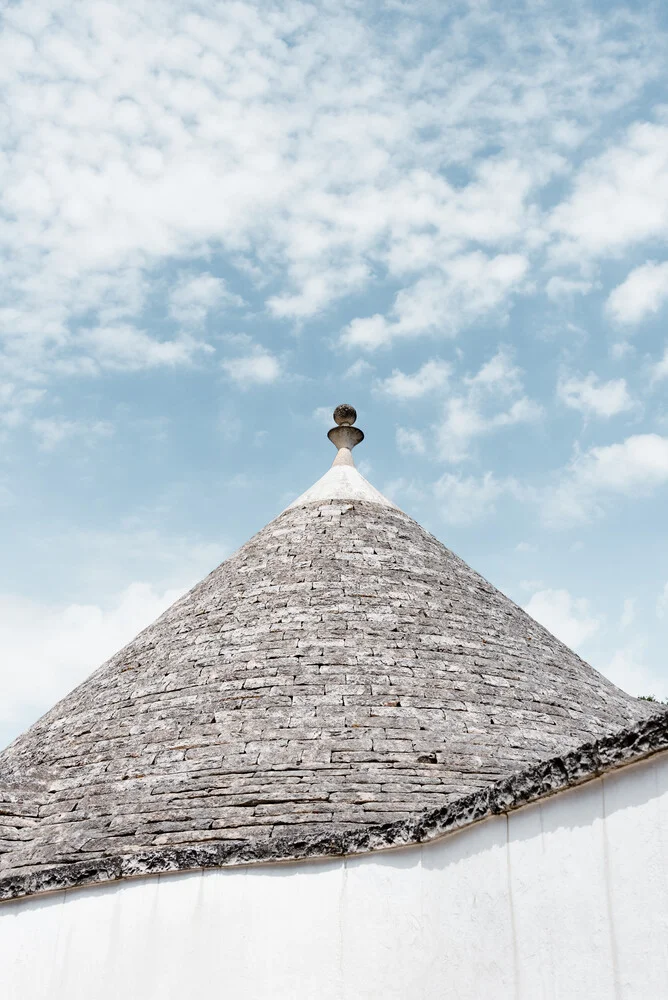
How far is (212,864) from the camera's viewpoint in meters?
5.16

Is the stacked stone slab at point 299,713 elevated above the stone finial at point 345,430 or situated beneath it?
situated beneath

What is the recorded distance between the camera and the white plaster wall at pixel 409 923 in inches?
138

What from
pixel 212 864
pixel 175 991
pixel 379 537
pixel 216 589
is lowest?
pixel 175 991

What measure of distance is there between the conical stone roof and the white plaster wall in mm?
294

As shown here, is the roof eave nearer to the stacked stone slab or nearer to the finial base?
the stacked stone slab

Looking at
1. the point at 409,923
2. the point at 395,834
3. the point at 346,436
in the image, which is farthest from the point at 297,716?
the point at 346,436

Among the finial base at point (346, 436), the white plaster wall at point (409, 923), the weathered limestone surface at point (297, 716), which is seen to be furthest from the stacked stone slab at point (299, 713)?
the finial base at point (346, 436)

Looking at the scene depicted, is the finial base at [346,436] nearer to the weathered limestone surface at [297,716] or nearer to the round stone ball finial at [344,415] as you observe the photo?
the round stone ball finial at [344,415]

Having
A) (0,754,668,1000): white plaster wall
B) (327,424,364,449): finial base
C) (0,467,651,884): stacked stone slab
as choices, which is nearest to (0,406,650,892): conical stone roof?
(0,467,651,884): stacked stone slab

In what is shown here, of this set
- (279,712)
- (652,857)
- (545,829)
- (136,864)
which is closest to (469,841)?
(545,829)

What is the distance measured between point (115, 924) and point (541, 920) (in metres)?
2.66

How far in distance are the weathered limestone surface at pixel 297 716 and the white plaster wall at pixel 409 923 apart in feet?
0.72

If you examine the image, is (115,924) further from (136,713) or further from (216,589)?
(216,589)

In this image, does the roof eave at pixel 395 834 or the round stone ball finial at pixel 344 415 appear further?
the round stone ball finial at pixel 344 415
